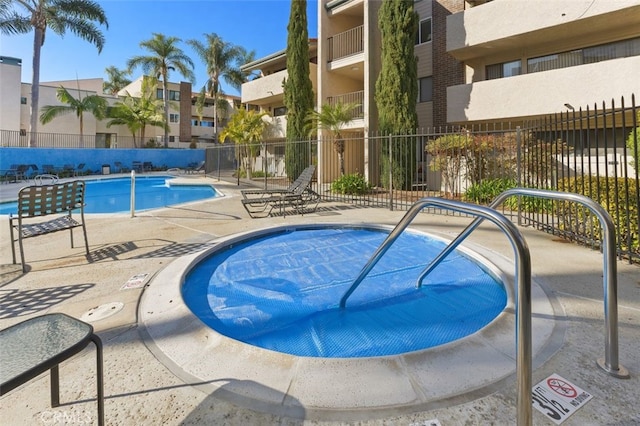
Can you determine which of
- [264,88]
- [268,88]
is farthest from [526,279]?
[264,88]

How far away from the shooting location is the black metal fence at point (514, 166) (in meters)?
5.43

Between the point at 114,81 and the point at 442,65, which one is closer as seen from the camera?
the point at 442,65

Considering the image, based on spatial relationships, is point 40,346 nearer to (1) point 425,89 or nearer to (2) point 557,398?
(2) point 557,398

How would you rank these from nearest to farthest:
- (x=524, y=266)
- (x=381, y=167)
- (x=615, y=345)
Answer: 1. (x=524, y=266)
2. (x=615, y=345)
3. (x=381, y=167)

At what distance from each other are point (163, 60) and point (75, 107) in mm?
10225

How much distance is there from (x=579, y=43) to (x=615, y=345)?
15.5m

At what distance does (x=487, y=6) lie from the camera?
13750 mm

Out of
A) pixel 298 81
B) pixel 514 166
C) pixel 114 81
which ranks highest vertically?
pixel 114 81

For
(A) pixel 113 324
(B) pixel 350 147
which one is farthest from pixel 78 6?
(A) pixel 113 324

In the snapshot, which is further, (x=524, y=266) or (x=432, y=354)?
(x=432, y=354)

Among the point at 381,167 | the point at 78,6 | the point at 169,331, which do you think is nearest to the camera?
the point at 169,331

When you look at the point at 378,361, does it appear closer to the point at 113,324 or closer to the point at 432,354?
the point at 432,354

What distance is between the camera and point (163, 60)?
36.1m

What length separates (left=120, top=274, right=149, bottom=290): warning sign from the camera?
14.1 feet
